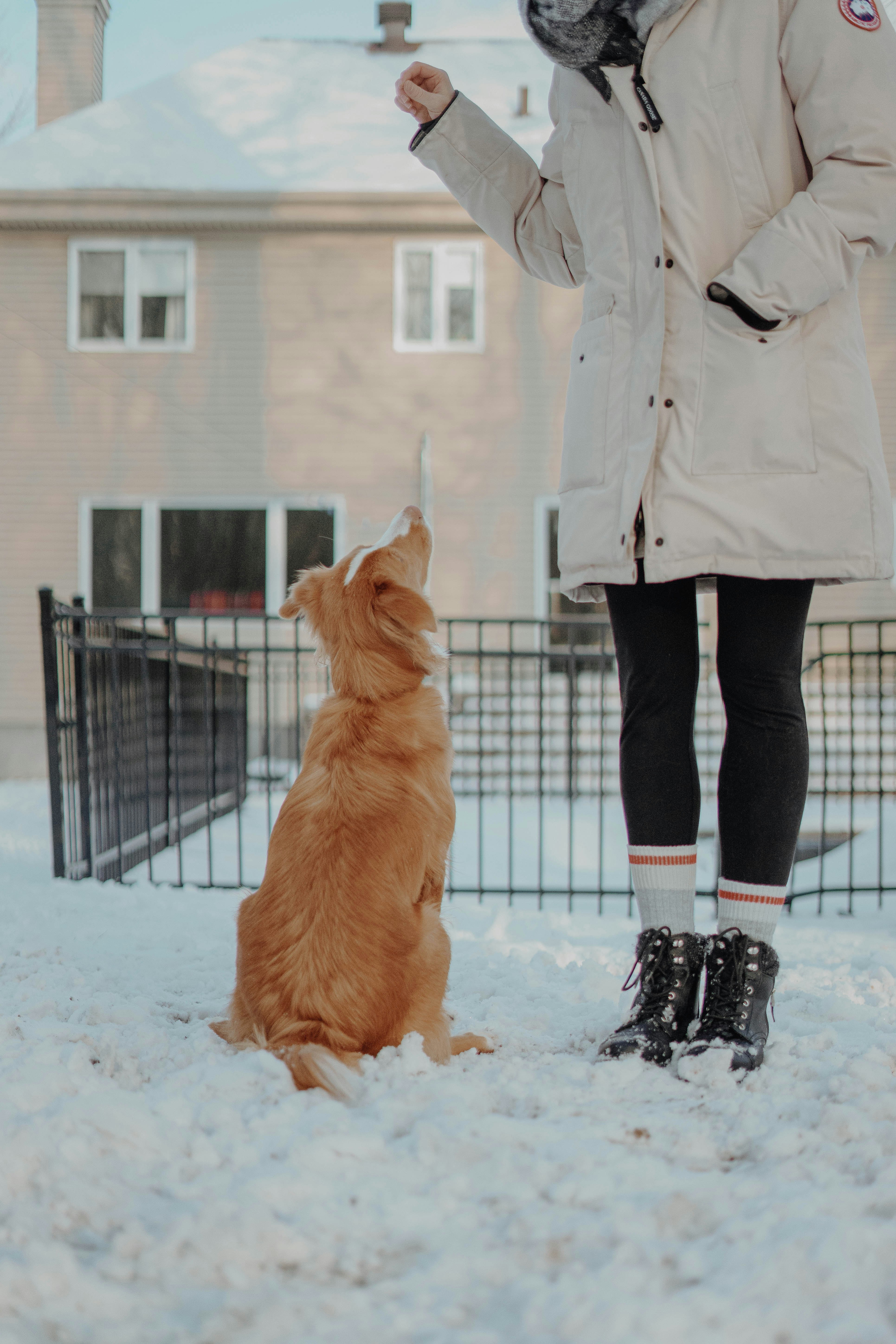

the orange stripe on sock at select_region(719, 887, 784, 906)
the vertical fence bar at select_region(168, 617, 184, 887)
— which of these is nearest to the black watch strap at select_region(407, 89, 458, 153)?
the orange stripe on sock at select_region(719, 887, 784, 906)

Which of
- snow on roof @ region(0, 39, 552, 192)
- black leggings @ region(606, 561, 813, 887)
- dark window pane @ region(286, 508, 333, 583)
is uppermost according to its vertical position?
snow on roof @ region(0, 39, 552, 192)

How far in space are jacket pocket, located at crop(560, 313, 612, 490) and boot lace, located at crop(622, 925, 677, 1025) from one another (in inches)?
32.1

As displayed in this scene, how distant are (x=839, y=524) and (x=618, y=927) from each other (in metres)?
2.23

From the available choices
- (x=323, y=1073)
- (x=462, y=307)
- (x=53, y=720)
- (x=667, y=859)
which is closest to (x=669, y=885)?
(x=667, y=859)

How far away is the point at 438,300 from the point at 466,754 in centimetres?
459

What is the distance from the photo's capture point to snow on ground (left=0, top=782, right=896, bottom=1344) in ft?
2.91

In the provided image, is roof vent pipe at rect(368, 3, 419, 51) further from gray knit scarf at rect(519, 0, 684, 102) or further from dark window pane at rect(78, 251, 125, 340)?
gray knit scarf at rect(519, 0, 684, 102)

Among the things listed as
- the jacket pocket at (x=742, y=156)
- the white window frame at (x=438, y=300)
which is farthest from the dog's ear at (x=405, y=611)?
the white window frame at (x=438, y=300)

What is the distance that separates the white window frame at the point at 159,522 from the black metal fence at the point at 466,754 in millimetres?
668

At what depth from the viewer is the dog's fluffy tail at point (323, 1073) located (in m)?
1.39

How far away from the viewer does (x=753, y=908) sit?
1.65 m

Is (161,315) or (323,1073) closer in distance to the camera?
(323,1073)

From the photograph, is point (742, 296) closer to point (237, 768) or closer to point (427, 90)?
point (427, 90)

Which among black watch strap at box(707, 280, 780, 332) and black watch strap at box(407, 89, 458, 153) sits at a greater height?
black watch strap at box(407, 89, 458, 153)
